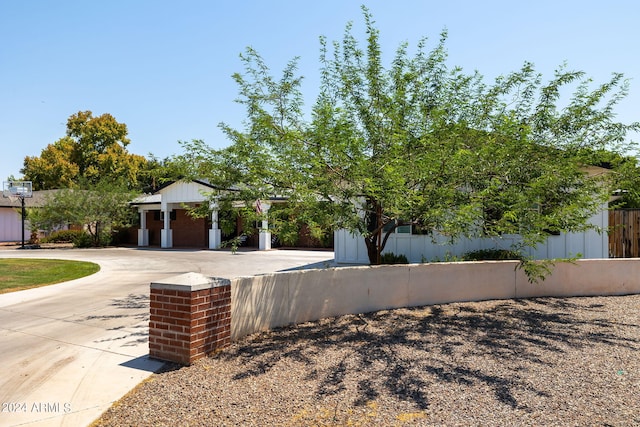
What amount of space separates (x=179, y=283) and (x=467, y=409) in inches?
139

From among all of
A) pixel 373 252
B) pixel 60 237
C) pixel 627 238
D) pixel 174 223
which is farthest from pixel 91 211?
pixel 627 238

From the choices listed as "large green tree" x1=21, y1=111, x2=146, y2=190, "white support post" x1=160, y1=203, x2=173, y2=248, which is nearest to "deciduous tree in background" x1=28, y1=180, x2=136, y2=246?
"white support post" x1=160, y1=203, x2=173, y2=248

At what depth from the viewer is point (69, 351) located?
583 cm

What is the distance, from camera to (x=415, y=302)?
8984mm

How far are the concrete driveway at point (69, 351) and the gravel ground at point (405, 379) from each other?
0.42 meters

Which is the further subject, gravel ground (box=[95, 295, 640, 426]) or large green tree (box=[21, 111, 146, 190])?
large green tree (box=[21, 111, 146, 190])

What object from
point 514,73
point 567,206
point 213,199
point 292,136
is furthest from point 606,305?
point 213,199

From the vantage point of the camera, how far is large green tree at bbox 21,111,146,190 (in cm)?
4388

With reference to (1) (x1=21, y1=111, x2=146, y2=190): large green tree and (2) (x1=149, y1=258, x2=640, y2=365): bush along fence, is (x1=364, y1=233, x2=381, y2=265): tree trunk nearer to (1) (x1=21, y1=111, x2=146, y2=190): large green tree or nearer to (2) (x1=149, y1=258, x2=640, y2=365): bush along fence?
(2) (x1=149, y1=258, x2=640, y2=365): bush along fence

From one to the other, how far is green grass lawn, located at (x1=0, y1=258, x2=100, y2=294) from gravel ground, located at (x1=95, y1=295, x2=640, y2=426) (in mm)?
8582

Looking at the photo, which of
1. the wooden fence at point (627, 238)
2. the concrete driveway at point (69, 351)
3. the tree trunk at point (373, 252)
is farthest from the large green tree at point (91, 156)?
the wooden fence at point (627, 238)

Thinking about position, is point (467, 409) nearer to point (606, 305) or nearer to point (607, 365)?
point (607, 365)

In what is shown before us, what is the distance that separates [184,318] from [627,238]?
1385cm

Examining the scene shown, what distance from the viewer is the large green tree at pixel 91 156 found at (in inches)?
1727
